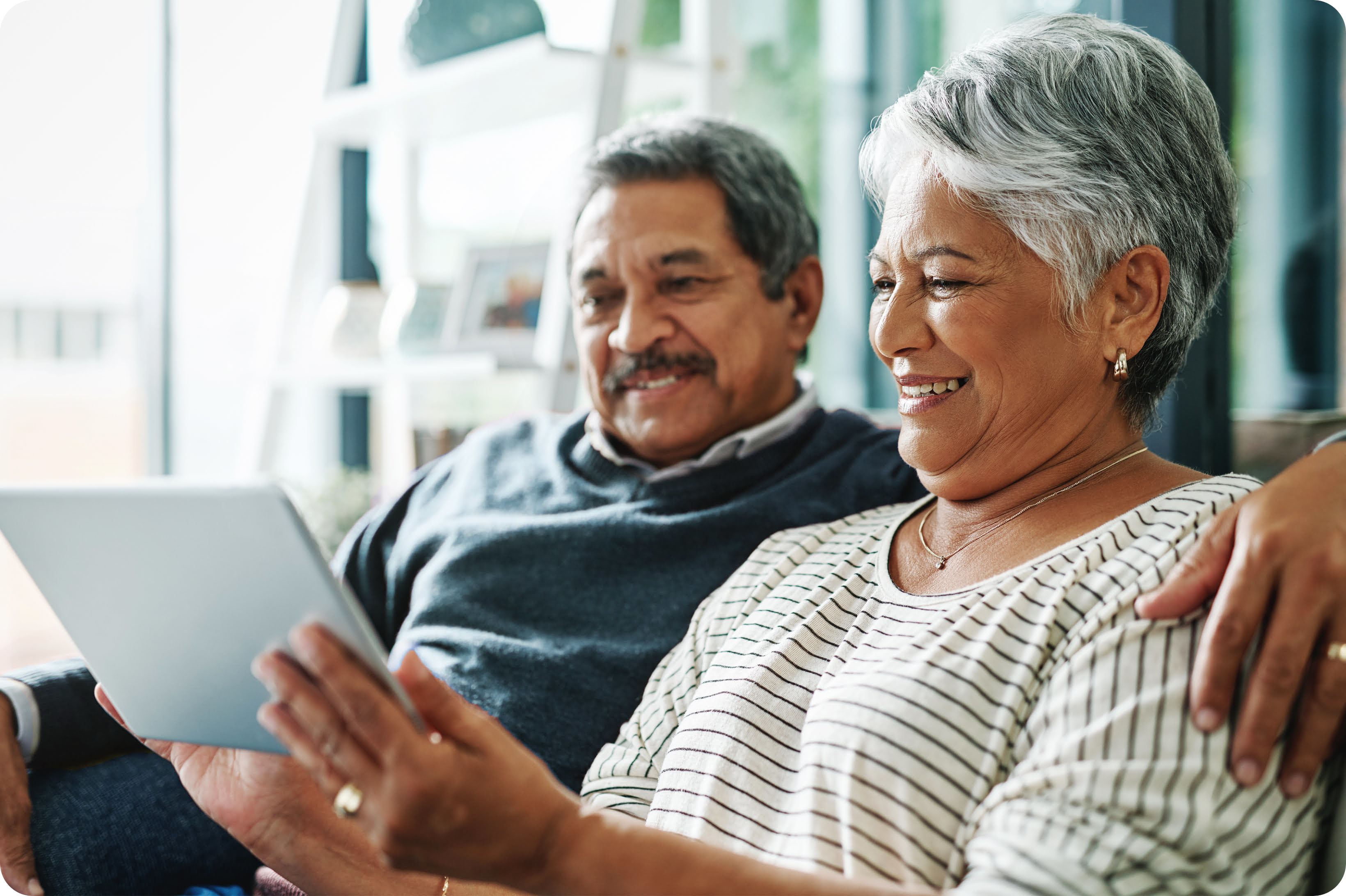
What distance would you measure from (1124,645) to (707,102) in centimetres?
169

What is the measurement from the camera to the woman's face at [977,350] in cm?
102

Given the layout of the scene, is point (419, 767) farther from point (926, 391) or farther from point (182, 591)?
point (926, 391)

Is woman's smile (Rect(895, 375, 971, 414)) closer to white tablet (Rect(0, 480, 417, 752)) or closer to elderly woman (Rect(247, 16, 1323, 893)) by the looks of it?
elderly woman (Rect(247, 16, 1323, 893))

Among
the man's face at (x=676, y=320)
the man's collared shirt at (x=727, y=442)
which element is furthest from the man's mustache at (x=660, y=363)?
the man's collared shirt at (x=727, y=442)

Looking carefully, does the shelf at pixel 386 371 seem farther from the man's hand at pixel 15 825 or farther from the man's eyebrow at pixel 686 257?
the man's hand at pixel 15 825

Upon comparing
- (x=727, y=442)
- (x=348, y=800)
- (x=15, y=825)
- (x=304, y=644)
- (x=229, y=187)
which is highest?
(x=229, y=187)

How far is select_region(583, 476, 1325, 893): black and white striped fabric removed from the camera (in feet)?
Answer: 2.42

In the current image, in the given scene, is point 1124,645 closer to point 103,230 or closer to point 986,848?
point 986,848

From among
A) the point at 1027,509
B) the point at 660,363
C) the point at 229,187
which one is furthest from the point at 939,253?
the point at 229,187

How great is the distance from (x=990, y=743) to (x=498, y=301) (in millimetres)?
1613

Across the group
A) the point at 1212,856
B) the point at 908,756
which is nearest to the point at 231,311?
the point at 908,756

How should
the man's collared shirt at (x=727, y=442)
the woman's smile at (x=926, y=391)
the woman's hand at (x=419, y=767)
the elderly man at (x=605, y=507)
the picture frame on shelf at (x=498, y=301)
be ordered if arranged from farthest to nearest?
the picture frame on shelf at (x=498, y=301)
the man's collared shirt at (x=727, y=442)
the elderly man at (x=605, y=507)
the woman's smile at (x=926, y=391)
the woman's hand at (x=419, y=767)

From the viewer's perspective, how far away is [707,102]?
7.30 feet

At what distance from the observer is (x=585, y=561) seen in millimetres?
1547
